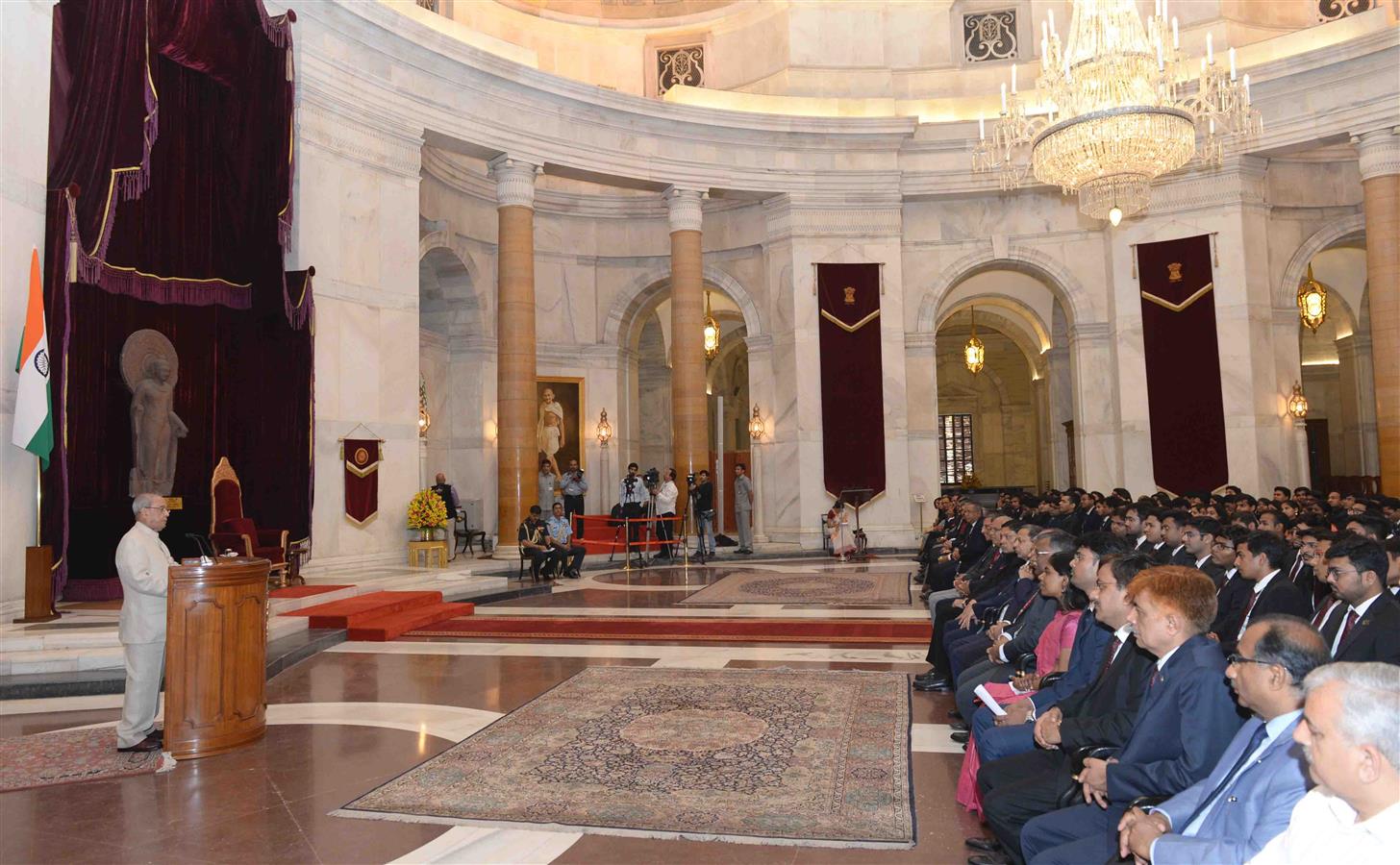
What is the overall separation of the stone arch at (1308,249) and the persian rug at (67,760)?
1761 centimetres

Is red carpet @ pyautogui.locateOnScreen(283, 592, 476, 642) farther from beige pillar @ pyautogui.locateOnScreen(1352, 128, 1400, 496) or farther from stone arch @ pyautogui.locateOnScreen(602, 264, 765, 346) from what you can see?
beige pillar @ pyautogui.locateOnScreen(1352, 128, 1400, 496)

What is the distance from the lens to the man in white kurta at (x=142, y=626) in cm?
516

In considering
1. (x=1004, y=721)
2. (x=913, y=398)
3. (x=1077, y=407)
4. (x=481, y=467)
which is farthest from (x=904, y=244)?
(x=1004, y=721)

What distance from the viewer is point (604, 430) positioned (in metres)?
19.5

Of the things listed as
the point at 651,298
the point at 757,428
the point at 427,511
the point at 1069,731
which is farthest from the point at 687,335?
the point at 1069,731

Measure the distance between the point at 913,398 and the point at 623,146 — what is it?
23.3 feet

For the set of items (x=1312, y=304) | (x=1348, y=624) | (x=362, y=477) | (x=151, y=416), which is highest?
(x=1312, y=304)

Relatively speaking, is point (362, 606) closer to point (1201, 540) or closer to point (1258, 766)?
point (1201, 540)

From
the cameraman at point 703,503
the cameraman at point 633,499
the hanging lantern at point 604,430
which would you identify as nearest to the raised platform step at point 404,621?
the cameraman at point 633,499

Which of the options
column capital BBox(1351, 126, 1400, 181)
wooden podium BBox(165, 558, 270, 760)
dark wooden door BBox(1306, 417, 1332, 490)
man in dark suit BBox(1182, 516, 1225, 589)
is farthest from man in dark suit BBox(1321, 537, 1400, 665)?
dark wooden door BBox(1306, 417, 1332, 490)

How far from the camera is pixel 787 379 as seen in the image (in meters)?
17.9

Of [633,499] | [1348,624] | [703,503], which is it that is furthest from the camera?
[633,499]

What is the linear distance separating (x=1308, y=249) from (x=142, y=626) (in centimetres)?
1811

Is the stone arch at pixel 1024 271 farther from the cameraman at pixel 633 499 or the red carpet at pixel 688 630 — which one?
the red carpet at pixel 688 630
